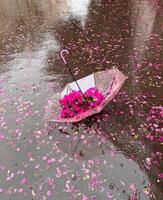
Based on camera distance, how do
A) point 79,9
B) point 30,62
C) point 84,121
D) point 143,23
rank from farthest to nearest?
point 79,9 < point 143,23 < point 30,62 < point 84,121

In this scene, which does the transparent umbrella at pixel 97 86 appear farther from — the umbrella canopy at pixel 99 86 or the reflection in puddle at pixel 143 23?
the reflection in puddle at pixel 143 23

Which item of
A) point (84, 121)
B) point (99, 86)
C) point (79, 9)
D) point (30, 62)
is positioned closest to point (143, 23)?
point (79, 9)

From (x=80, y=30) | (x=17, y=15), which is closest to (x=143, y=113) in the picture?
(x=80, y=30)

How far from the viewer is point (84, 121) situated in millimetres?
7430

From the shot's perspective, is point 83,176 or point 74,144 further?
point 74,144

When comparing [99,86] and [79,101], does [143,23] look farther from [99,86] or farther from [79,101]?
[79,101]

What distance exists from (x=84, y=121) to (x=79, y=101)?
0.83 m

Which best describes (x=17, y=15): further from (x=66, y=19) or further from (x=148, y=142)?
(x=148, y=142)

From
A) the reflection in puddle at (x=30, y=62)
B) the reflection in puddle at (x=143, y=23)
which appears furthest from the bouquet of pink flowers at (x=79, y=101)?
the reflection in puddle at (x=143, y=23)

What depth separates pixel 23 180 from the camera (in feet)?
20.3

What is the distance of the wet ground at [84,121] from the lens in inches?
234

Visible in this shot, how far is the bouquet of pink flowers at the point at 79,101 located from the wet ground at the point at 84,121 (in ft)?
2.30

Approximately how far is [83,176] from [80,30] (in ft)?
28.2

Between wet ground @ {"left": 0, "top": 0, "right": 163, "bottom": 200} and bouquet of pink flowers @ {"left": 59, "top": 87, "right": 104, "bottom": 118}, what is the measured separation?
0.70 metres
